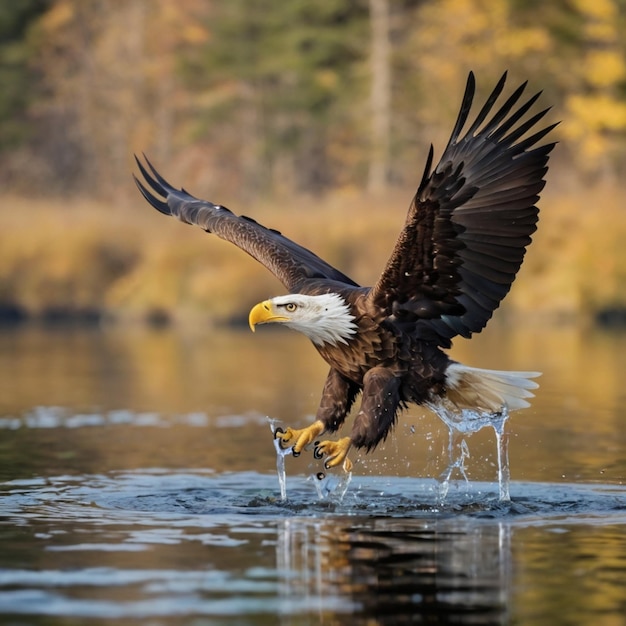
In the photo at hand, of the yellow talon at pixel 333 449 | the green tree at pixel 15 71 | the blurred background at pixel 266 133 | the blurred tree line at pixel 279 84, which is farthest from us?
the green tree at pixel 15 71

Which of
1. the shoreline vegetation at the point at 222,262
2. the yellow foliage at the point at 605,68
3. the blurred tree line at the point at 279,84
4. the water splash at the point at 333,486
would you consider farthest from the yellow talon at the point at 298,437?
the yellow foliage at the point at 605,68

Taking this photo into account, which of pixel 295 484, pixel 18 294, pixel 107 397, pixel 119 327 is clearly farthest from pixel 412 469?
pixel 18 294

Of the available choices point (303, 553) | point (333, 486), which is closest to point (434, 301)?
point (333, 486)

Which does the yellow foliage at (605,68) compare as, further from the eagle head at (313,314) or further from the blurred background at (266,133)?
the eagle head at (313,314)

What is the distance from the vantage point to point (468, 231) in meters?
8.41

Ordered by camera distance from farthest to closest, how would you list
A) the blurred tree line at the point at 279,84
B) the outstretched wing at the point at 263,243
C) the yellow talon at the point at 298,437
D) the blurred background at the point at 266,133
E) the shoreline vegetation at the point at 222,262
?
the blurred tree line at the point at 279,84
the blurred background at the point at 266,133
the shoreline vegetation at the point at 222,262
the outstretched wing at the point at 263,243
the yellow talon at the point at 298,437

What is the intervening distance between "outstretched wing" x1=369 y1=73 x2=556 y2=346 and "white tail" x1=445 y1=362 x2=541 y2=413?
24 cm

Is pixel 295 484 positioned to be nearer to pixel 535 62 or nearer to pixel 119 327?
pixel 119 327

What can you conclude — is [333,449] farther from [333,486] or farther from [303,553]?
[303,553]

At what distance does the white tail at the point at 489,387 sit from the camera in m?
8.85

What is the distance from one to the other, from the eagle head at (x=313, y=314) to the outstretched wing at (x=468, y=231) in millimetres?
196

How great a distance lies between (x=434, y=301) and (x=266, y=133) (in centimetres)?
3984

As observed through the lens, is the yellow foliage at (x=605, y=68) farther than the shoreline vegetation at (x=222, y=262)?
Yes

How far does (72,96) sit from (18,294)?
26.8 metres
